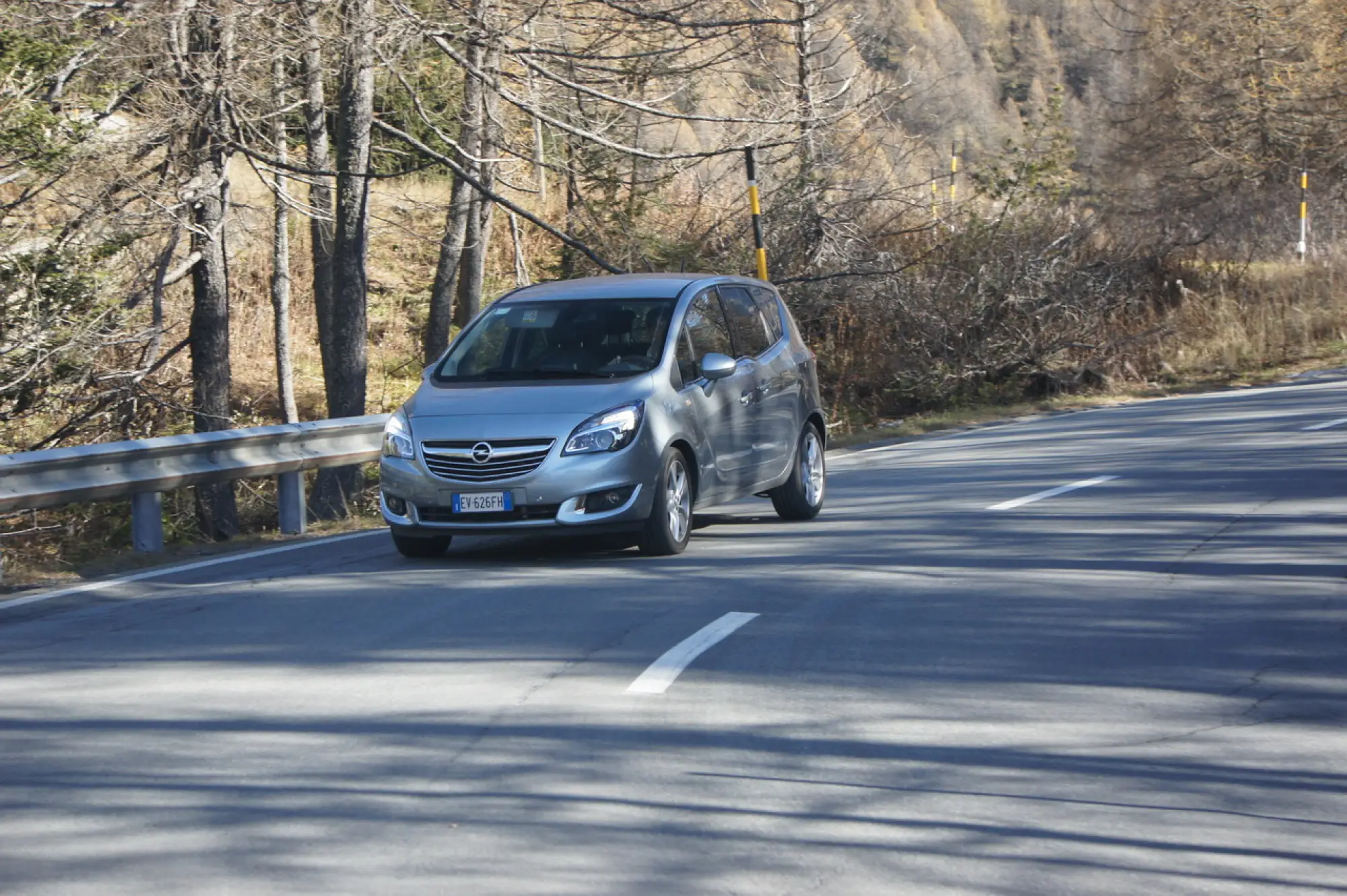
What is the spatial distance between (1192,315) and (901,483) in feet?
50.0

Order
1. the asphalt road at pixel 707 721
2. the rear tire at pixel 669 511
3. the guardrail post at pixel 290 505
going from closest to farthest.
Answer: the asphalt road at pixel 707 721 → the rear tire at pixel 669 511 → the guardrail post at pixel 290 505

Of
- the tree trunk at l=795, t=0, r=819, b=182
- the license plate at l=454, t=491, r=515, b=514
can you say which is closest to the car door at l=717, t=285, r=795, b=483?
the license plate at l=454, t=491, r=515, b=514

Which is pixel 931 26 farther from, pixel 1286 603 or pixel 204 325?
pixel 1286 603

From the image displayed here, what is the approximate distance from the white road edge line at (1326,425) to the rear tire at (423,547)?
10.4 meters

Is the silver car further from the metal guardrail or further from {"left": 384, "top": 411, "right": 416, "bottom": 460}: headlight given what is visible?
the metal guardrail

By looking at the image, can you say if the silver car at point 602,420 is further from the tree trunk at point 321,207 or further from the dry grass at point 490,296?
the dry grass at point 490,296

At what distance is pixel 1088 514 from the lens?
12.0 m

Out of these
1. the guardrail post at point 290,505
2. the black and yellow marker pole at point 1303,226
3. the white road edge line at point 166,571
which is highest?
the black and yellow marker pole at point 1303,226

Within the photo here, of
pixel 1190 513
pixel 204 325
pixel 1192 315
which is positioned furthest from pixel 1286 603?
pixel 1192 315

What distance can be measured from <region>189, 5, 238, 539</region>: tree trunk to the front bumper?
7013 millimetres

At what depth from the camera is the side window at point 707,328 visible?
11.0 m

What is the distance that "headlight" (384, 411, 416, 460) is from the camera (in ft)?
33.2

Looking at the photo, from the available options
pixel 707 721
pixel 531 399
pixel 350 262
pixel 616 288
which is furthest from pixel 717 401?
pixel 350 262

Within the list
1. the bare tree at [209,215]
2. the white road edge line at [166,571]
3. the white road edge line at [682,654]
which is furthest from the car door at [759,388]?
the bare tree at [209,215]
